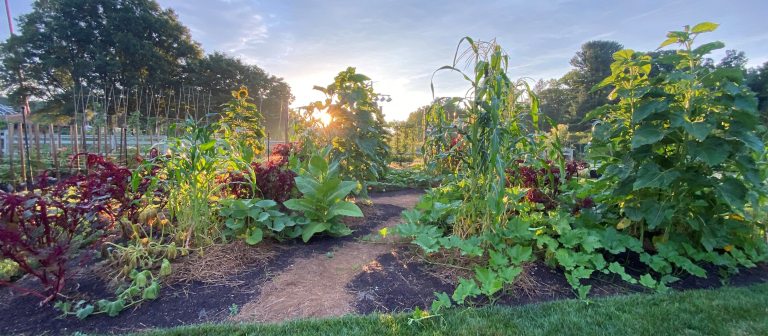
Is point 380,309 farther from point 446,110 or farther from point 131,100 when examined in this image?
point 131,100

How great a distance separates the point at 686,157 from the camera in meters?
2.21

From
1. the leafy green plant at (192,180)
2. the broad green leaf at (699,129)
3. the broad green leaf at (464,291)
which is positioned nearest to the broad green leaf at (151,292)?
the leafy green plant at (192,180)

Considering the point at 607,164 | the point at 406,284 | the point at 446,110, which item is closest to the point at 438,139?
the point at 446,110

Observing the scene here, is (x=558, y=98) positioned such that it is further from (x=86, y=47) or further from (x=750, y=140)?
(x=86, y=47)

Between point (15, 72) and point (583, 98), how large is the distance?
42477mm

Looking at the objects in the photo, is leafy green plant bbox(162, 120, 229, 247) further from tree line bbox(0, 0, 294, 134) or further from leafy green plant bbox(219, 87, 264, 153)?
tree line bbox(0, 0, 294, 134)

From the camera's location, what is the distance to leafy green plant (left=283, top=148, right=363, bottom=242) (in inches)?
109

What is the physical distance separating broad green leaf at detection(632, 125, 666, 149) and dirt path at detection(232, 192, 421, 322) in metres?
1.80

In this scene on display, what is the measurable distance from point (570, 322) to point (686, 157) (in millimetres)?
1475

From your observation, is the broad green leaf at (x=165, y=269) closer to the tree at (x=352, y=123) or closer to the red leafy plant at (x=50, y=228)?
the red leafy plant at (x=50, y=228)

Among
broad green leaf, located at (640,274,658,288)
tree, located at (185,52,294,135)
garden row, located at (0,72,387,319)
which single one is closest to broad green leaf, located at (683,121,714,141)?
broad green leaf, located at (640,274,658,288)

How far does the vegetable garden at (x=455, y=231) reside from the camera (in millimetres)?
1794

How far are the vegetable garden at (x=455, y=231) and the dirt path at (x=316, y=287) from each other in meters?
0.01

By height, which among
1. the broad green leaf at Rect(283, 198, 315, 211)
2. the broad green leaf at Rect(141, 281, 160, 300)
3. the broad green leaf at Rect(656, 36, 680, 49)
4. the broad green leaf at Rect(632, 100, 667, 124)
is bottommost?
the broad green leaf at Rect(141, 281, 160, 300)
